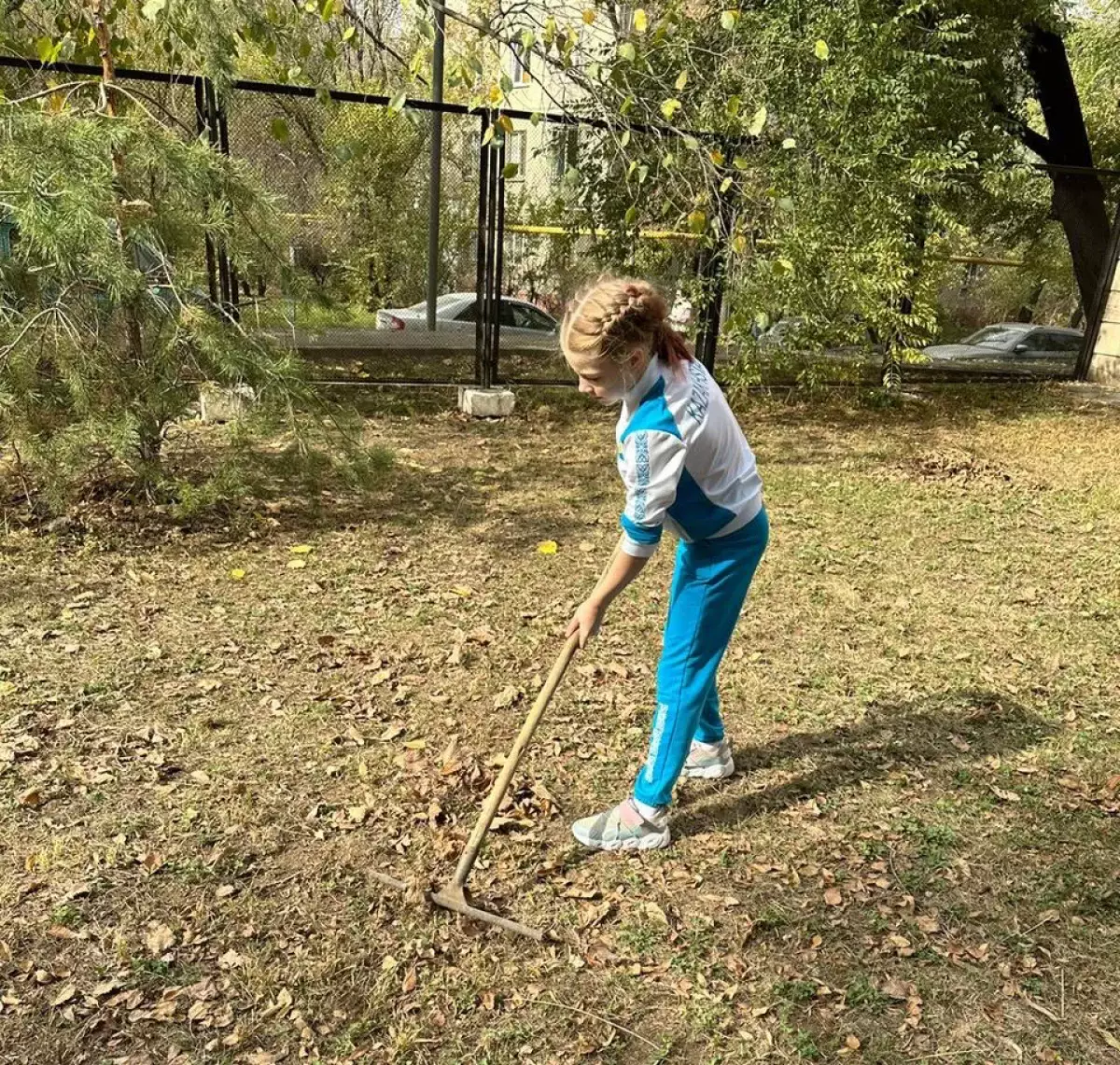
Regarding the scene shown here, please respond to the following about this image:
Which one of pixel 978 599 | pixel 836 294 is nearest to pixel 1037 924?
pixel 978 599

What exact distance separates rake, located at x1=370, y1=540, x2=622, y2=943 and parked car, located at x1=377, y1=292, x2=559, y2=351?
6.49 metres

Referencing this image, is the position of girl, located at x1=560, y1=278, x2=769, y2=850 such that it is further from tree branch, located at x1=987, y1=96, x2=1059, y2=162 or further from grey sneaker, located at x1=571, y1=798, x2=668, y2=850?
tree branch, located at x1=987, y1=96, x2=1059, y2=162

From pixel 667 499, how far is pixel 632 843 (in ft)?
4.05

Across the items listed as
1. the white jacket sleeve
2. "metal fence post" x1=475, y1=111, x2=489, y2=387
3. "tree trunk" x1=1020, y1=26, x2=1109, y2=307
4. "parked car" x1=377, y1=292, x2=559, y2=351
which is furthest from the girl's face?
"tree trunk" x1=1020, y1=26, x2=1109, y2=307

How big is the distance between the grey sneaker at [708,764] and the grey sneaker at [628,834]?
14.9 inches

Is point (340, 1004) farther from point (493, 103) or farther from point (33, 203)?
point (33, 203)

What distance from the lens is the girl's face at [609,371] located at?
233 cm

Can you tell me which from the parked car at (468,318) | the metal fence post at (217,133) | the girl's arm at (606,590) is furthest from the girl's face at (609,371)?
the parked car at (468,318)

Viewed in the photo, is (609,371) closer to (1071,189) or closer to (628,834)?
(628,834)

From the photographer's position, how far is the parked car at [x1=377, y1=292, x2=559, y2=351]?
8.68 meters

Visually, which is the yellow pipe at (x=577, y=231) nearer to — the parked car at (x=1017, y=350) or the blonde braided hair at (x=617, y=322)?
the parked car at (x=1017, y=350)

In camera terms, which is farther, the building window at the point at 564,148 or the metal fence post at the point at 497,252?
the building window at the point at 564,148

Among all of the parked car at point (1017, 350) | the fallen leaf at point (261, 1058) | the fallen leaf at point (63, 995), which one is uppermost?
the parked car at point (1017, 350)

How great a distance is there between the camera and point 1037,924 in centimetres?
273
